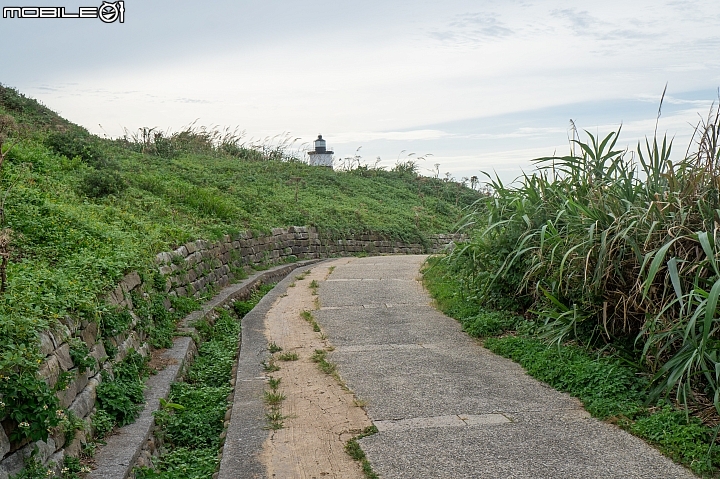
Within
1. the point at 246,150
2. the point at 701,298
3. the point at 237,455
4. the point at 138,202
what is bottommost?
the point at 237,455

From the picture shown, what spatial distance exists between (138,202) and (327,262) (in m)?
4.98

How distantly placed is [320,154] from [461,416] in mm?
20588

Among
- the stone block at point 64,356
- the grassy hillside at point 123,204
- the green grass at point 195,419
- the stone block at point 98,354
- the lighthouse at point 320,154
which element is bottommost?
the green grass at point 195,419

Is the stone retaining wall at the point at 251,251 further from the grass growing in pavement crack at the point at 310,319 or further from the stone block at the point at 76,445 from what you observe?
the stone block at the point at 76,445

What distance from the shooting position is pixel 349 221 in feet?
57.0

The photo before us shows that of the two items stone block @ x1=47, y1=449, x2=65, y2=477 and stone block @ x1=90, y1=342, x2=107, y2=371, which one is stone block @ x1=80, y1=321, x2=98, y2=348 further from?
stone block @ x1=47, y1=449, x2=65, y2=477

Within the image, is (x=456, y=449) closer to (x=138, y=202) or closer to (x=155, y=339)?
(x=155, y=339)

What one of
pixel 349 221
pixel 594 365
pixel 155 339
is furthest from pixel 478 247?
pixel 349 221

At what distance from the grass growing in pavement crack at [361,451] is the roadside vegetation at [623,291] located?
4.83ft

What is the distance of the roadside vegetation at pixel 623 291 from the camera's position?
414 centimetres

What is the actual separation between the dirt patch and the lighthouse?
1771 cm

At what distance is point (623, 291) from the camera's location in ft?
17.0

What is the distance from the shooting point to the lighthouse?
24234 mm

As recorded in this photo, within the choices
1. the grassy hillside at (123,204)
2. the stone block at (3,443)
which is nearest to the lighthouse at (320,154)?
the grassy hillside at (123,204)
